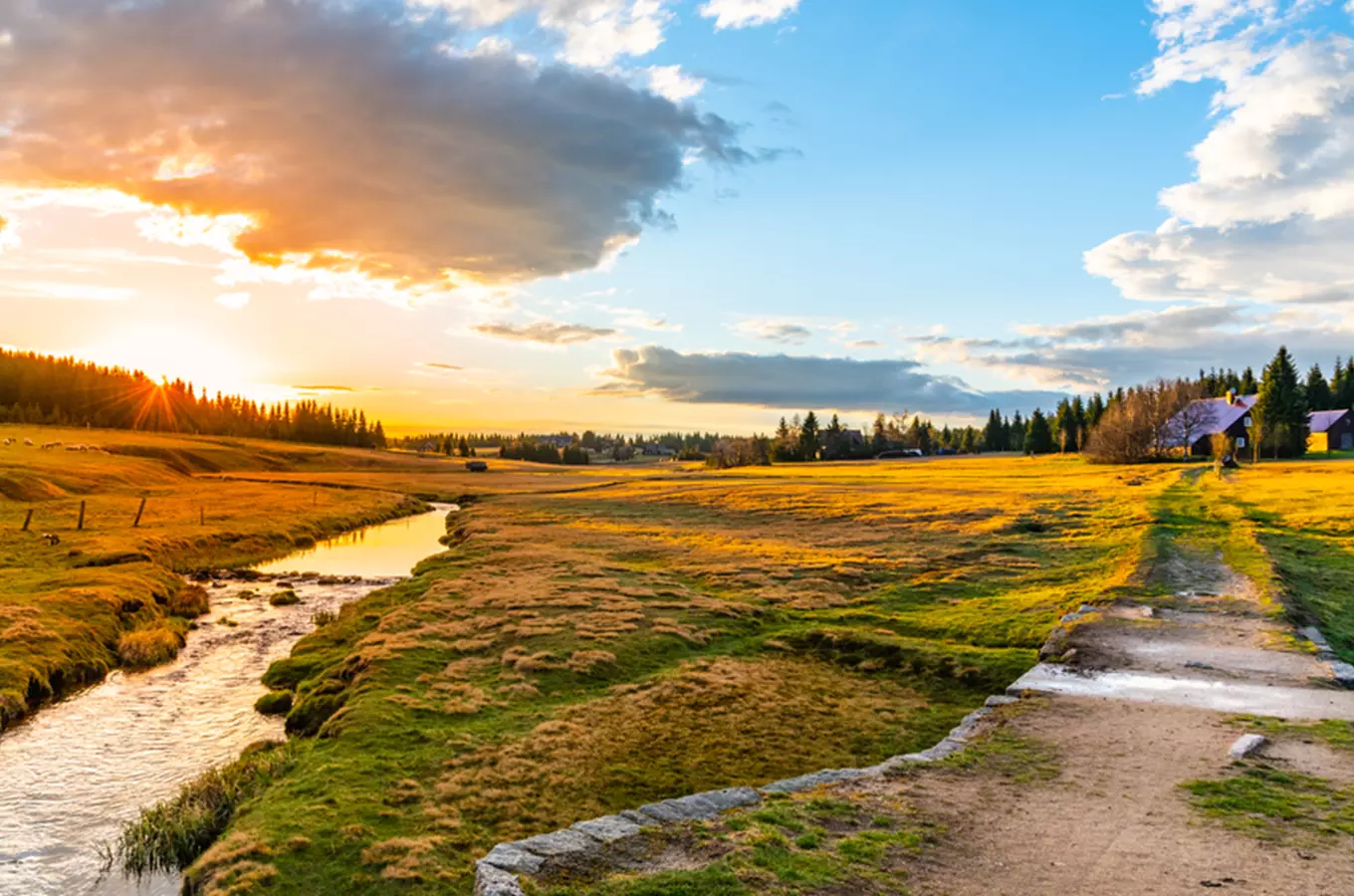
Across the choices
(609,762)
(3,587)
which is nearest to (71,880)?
(609,762)

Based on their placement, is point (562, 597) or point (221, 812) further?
point (562, 597)

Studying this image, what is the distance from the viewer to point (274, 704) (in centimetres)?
2430

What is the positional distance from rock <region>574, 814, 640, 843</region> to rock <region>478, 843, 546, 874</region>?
1066 mm

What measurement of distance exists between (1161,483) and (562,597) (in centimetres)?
6981

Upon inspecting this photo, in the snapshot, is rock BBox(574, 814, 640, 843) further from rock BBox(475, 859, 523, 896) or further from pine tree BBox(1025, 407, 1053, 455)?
pine tree BBox(1025, 407, 1053, 455)

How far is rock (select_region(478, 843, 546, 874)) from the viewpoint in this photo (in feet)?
36.4

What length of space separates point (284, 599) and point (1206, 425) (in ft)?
514

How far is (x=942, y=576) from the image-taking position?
37312 mm

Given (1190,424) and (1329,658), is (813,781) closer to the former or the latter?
(1329,658)

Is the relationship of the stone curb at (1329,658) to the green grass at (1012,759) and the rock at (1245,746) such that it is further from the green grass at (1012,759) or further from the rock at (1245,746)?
the green grass at (1012,759)

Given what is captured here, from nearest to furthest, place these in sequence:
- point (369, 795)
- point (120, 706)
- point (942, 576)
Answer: point (369, 795) → point (120, 706) → point (942, 576)

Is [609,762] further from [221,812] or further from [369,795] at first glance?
[221,812]

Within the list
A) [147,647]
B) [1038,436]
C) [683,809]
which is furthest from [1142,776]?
[1038,436]

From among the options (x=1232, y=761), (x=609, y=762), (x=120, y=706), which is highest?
(x=1232, y=761)
